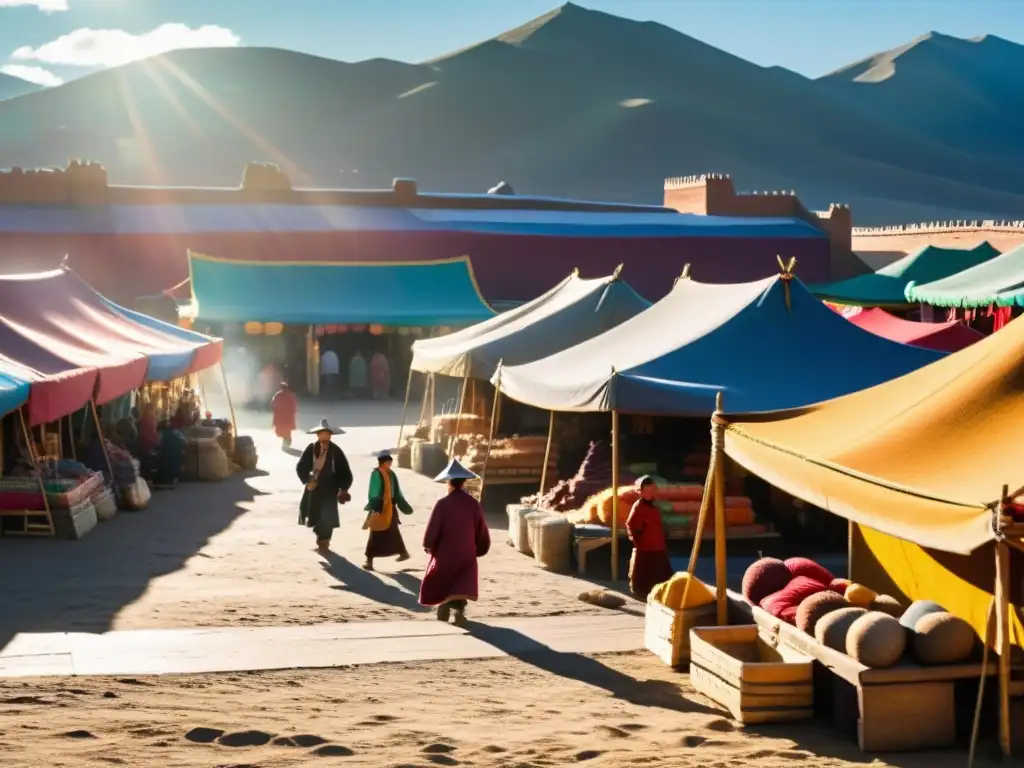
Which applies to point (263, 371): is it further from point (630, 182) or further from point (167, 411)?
point (630, 182)

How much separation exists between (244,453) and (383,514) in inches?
385

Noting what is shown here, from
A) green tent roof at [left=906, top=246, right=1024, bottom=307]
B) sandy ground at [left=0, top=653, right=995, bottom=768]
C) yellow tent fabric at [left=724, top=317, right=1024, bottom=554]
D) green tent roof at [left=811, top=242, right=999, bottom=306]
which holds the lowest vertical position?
sandy ground at [left=0, top=653, right=995, bottom=768]

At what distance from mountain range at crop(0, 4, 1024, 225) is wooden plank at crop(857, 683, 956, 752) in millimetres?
117906

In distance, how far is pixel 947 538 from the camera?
7.75m

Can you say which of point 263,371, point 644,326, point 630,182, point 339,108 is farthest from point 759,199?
point 339,108

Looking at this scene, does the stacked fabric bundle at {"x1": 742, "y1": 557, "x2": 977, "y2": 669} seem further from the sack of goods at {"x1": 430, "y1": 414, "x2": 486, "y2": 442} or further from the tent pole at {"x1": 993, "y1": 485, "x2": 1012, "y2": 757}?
the sack of goods at {"x1": 430, "y1": 414, "x2": 486, "y2": 442}

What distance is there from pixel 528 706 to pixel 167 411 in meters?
16.7

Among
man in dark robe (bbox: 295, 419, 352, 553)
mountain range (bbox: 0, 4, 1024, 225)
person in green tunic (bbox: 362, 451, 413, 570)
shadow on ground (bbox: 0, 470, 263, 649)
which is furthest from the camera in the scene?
mountain range (bbox: 0, 4, 1024, 225)

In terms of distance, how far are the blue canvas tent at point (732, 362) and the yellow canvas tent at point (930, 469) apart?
423 cm

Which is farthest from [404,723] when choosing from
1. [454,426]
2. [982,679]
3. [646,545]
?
[454,426]

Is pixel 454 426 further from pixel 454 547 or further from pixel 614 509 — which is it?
pixel 454 547

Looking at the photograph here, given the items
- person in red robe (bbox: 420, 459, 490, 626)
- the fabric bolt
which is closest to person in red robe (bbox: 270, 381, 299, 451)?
the fabric bolt

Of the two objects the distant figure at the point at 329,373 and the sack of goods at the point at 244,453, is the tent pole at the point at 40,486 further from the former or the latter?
the distant figure at the point at 329,373

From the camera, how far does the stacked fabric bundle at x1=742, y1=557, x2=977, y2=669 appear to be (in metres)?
8.57
